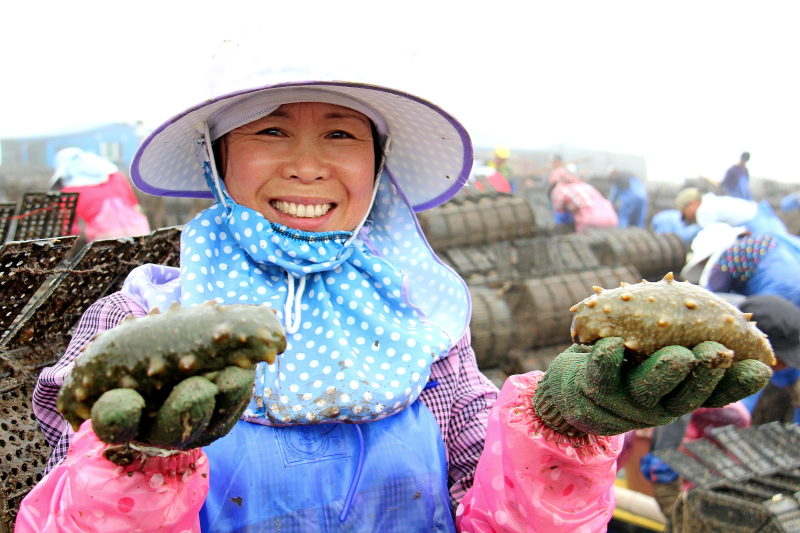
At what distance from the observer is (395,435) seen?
1333 millimetres

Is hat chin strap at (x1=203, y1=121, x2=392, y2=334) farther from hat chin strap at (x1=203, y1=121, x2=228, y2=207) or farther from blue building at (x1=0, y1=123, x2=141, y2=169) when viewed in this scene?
blue building at (x1=0, y1=123, x2=141, y2=169)

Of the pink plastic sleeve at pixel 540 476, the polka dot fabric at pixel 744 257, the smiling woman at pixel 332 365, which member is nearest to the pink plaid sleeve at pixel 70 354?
the smiling woman at pixel 332 365

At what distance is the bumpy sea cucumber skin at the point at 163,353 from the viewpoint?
0.77 m

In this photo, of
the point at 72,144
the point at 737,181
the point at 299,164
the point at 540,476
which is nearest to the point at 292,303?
the point at 299,164

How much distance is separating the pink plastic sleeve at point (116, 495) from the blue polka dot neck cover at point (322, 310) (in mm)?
273

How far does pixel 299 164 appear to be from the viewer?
1354 millimetres

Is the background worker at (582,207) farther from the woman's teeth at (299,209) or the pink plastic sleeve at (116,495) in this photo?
the pink plastic sleeve at (116,495)

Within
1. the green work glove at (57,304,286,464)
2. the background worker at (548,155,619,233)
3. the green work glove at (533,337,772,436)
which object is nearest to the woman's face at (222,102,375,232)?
the green work glove at (57,304,286,464)

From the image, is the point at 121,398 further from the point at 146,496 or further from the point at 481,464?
the point at 481,464

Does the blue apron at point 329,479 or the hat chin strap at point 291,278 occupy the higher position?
the hat chin strap at point 291,278

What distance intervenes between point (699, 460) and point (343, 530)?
2300 millimetres

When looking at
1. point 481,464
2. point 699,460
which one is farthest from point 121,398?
point 699,460

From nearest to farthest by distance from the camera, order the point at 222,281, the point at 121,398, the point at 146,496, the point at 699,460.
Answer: the point at 121,398 < the point at 146,496 < the point at 222,281 < the point at 699,460

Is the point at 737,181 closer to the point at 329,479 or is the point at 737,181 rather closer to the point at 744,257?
the point at 744,257
